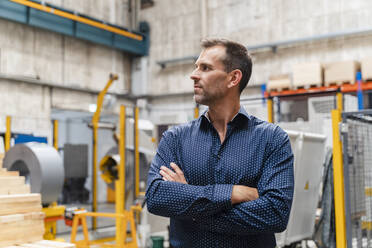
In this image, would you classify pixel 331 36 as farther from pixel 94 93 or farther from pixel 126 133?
pixel 94 93

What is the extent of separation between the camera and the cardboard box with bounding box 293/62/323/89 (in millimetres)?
9156

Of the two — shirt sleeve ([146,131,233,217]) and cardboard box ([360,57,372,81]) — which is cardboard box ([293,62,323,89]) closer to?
cardboard box ([360,57,372,81])

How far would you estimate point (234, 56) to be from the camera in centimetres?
213

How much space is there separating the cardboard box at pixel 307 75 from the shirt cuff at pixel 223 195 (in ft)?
25.6

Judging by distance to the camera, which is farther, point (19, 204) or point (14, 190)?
point (14, 190)

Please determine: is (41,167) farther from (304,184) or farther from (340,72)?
(340,72)

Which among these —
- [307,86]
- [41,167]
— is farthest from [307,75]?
[41,167]

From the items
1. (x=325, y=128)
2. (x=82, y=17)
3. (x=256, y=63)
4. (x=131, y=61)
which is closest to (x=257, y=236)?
(x=325, y=128)

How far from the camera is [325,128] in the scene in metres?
6.49

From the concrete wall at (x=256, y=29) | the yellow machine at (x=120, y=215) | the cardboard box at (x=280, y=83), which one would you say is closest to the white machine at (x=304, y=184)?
the yellow machine at (x=120, y=215)

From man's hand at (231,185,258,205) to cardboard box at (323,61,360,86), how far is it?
7.64 meters

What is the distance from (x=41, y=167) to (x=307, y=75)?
6.31 meters

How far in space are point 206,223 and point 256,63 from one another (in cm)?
1129

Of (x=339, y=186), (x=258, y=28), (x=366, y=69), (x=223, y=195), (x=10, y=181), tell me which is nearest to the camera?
(x=223, y=195)
